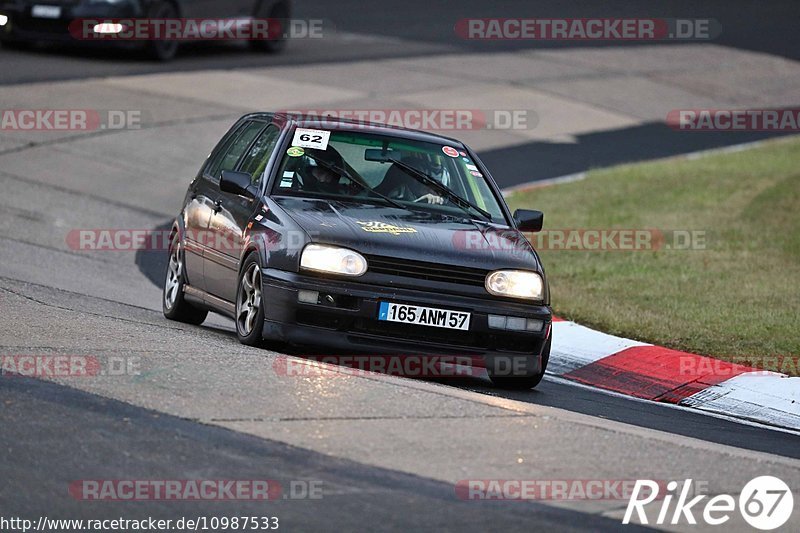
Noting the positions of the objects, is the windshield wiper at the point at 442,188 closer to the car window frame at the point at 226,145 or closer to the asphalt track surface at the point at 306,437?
the asphalt track surface at the point at 306,437

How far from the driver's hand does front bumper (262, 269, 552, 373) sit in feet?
3.75

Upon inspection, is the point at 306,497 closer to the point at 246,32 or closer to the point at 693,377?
the point at 693,377

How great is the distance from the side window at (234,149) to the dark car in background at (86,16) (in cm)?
1220

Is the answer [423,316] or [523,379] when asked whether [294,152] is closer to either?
[423,316]

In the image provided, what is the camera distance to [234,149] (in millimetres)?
10406

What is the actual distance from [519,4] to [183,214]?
25242 mm

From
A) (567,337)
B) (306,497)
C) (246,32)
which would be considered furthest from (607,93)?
(306,497)

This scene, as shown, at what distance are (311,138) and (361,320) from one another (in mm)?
1707

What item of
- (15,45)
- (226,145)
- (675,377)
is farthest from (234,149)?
(15,45)

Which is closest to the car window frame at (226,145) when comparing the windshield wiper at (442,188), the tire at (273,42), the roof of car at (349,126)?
the roof of car at (349,126)

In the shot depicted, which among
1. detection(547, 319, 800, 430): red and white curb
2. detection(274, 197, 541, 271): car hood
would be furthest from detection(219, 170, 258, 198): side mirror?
detection(547, 319, 800, 430): red and white curb

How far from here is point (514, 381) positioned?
900cm

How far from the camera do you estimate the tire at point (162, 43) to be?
2280 cm

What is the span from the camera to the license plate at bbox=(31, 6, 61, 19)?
22031 mm
